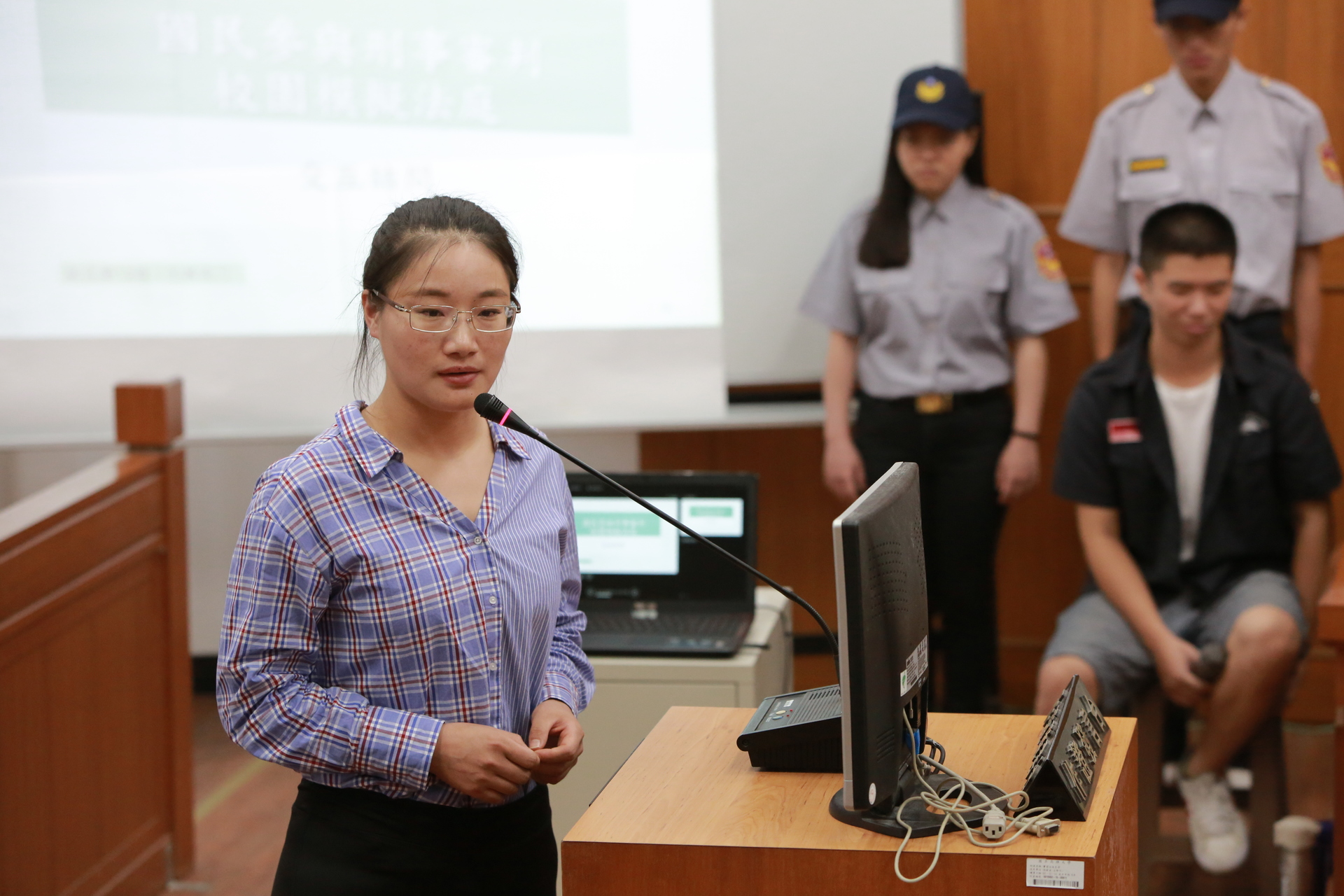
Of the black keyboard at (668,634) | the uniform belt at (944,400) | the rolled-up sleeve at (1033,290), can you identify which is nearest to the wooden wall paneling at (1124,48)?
the rolled-up sleeve at (1033,290)

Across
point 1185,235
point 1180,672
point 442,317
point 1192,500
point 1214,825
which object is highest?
point 1185,235

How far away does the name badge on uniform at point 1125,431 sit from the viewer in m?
2.56

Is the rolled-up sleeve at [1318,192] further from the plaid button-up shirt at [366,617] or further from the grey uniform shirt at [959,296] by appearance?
the plaid button-up shirt at [366,617]

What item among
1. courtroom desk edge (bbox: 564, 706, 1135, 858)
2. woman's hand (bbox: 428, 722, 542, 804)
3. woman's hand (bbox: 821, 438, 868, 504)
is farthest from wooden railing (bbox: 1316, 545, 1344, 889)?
woman's hand (bbox: 428, 722, 542, 804)

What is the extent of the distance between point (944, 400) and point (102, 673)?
6.15 feet

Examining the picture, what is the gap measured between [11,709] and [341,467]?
1.29m

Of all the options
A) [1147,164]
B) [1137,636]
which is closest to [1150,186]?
[1147,164]

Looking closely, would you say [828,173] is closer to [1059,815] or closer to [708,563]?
[708,563]

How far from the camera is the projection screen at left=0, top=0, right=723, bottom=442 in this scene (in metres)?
3.12

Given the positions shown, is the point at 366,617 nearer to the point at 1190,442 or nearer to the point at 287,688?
the point at 287,688

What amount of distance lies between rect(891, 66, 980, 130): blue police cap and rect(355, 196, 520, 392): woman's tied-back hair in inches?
71.1

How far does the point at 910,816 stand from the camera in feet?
4.13

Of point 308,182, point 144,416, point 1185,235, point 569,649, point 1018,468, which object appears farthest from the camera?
point 308,182

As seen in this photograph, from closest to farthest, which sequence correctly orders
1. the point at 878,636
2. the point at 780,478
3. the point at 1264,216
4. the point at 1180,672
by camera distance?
the point at 878,636 → the point at 1180,672 → the point at 1264,216 → the point at 780,478
